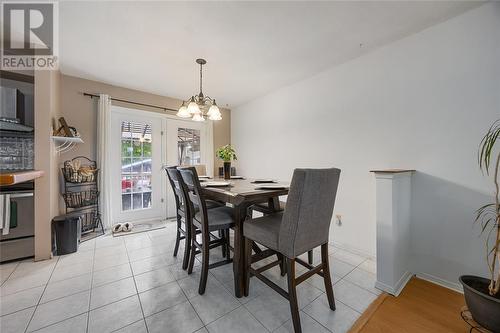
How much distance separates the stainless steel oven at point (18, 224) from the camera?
200 centimetres

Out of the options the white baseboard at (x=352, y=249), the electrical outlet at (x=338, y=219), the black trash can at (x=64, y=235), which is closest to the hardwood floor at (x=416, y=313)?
the white baseboard at (x=352, y=249)

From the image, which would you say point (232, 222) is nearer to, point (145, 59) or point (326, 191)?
point (326, 191)

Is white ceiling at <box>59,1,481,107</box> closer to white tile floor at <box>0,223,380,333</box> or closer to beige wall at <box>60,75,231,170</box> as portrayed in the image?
beige wall at <box>60,75,231,170</box>

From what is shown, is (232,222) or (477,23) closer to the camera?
(477,23)

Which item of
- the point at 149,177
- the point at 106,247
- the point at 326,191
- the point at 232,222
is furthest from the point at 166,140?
the point at 326,191

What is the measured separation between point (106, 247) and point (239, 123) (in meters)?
3.18

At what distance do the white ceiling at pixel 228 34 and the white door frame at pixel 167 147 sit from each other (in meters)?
0.72

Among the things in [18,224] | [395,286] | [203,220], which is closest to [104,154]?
[18,224]

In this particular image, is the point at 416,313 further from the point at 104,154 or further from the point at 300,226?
the point at 104,154

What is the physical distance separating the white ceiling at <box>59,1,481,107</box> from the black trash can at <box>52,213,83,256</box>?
201 centimetres

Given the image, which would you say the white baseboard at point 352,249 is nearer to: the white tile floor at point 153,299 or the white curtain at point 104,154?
the white tile floor at point 153,299

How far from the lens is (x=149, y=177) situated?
3633 mm

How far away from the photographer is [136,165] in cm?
351

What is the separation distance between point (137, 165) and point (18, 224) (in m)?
1.61
